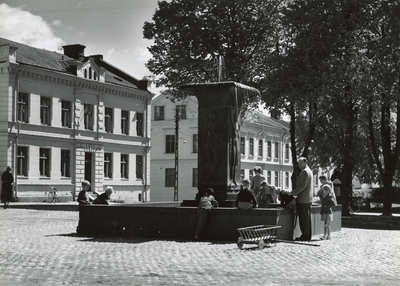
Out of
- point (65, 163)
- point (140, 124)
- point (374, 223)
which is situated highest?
point (140, 124)

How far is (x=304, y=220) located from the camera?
15.2 meters

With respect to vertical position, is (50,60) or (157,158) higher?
(50,60)

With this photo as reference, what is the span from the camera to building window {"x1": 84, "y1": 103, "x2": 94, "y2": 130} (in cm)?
4445

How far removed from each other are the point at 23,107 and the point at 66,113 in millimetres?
4161

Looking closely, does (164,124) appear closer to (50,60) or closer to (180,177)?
(180,177)

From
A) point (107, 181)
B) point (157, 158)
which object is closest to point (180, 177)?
point (157, 158)

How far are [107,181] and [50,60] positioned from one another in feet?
30.7

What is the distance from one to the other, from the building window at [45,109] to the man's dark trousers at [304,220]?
92.9ft

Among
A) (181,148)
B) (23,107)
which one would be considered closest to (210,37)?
(23,107)

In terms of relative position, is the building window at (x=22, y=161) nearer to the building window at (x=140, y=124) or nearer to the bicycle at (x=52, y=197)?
the bicycle at (x=52, y=197)

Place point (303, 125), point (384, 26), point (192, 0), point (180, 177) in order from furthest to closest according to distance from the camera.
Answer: point (180, 177) → point (303, 125) → point (192, 0) → point (384, 26)

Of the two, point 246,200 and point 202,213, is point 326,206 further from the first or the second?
point 202,213

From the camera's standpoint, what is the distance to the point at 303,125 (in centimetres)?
4609

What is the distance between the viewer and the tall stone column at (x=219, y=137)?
16.6 m
